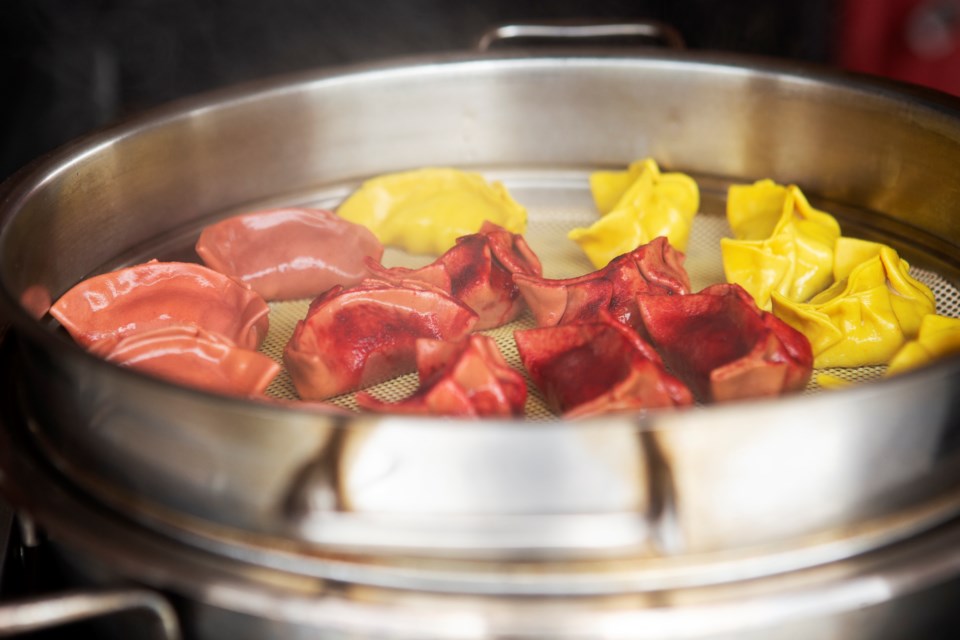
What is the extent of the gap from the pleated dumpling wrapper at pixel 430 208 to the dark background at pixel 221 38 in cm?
119

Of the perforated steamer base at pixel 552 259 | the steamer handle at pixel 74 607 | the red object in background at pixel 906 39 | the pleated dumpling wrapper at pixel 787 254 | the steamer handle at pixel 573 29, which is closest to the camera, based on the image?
the steamer handle at pixel 74 607

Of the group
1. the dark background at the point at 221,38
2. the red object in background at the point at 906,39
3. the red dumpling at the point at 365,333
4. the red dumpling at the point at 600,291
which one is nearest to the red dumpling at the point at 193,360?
the red dumpling at the point at 365,333

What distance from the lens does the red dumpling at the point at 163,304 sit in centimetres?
137

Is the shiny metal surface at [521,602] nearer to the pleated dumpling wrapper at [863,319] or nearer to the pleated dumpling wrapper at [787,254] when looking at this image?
the pleated dumpling wrapper at [863,319]

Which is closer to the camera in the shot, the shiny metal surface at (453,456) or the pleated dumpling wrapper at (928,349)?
the shiny metal surface at (453,456)

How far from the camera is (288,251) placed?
155cm

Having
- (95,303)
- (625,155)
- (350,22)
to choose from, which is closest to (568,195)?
(625,155)

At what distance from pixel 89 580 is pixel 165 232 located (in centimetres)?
76

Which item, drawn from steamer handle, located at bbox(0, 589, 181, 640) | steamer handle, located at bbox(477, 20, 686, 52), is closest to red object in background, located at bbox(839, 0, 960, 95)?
steamer handle, located at bbox(477, 20, 686, 52)

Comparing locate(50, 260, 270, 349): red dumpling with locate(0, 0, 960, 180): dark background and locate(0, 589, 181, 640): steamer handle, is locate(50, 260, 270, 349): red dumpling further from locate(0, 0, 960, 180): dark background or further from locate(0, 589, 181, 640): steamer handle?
locate(0, 0, 960, 180): dark background

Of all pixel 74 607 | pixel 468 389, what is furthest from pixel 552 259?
pixel 74 607

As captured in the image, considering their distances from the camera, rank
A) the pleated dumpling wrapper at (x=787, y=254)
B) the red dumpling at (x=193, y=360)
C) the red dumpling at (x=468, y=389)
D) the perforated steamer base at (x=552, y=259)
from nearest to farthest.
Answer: the red dumpling at (x=468, y=389) → the red dumpling at (x=193, y=360) → the perforated steamer base at (x=552, y=259) → the pleated dumpling wrapper at (x=787, y=254)

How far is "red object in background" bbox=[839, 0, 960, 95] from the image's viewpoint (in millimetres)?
2619

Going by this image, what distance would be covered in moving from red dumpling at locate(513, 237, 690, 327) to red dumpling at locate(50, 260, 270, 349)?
37cm
